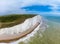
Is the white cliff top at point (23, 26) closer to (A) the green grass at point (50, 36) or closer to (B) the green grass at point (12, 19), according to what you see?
(B) the green grass at point (12, 19)

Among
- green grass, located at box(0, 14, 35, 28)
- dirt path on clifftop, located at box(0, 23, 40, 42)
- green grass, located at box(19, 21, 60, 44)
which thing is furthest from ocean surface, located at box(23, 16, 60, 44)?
green grass, located at box(0, 14, 35, 28)

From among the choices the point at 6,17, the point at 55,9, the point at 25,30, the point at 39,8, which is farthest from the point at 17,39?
the point at 55,9

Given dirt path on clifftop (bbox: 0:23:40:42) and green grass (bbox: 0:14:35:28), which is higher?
green grass (bbox: 0:14:35:28)

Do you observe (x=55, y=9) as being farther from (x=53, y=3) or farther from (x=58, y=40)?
(x=58, y=40)

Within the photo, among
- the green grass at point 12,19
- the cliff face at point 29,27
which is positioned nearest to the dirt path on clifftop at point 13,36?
the cliff face at point 29,27

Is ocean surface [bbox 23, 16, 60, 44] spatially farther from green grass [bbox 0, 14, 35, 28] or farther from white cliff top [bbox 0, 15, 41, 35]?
green grass [bbox 0, 14, 35, 28]

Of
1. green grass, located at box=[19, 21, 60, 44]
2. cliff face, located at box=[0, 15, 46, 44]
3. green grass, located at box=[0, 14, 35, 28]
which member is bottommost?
green grass, located at box=[19, 21, 60, 44]

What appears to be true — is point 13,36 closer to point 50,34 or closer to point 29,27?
point 29,27
